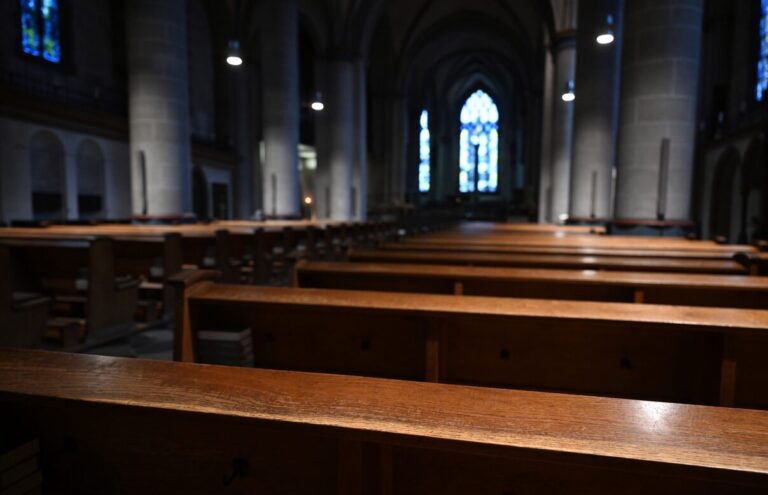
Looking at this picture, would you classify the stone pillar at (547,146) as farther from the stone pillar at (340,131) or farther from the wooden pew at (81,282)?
the wooden pew at (81,282)

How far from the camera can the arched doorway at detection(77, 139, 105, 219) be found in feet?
43.0

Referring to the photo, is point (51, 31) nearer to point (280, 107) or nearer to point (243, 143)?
point (280, 107)

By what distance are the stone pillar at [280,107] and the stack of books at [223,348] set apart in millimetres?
11560

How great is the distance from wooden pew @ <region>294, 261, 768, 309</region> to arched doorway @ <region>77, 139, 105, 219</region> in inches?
497

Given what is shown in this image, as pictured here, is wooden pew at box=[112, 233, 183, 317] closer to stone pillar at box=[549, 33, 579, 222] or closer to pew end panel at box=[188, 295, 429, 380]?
pew end panel at box=[188, 295, 429, 380]

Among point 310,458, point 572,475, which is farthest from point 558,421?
point 310,458

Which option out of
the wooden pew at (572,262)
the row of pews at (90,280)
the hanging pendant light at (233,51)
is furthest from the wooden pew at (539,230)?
the hanging pendant light at (233,51)

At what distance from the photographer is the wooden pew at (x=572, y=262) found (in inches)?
127

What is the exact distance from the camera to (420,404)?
1.01m

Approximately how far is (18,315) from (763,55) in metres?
15.5

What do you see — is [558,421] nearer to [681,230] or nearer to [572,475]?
[572,475]

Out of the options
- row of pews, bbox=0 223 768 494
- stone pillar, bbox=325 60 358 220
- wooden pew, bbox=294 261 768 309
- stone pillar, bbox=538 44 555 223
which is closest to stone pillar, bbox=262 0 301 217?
stone pillar, bbox=325 60 358 220

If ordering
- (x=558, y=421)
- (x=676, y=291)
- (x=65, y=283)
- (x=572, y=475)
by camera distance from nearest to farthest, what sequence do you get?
(x=558, y=421) < (x=572, y=475) < (x=676, y=291) < (x=65, y=283)

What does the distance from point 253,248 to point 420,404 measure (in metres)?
6.77
